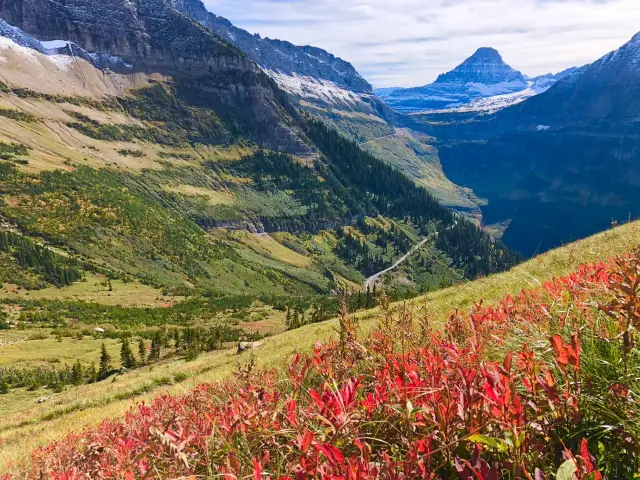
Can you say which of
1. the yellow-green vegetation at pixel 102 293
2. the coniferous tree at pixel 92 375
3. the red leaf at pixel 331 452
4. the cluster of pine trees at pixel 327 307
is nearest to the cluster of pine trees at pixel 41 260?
the yellow-green vegetation at pixel 102 293

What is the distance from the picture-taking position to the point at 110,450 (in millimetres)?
4215

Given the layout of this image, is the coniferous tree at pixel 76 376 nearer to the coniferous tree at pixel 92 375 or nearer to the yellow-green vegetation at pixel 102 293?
the coniferous tree at pixel 92 375

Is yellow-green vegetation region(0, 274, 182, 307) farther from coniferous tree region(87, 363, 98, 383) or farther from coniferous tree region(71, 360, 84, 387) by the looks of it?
coniferous tree region(71, 360, 84, 387)

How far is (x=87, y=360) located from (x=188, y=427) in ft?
263

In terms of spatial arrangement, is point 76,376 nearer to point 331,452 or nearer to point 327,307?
point 331,452

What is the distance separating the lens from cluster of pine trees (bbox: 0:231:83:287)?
143312 millimetres

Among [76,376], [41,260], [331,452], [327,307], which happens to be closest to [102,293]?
[41,260]

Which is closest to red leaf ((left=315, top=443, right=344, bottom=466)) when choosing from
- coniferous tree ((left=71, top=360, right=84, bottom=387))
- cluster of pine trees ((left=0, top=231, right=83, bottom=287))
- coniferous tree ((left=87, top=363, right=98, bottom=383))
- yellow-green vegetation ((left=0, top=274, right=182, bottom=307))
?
coniferous tree ((left=87, top=363, right=98, bottom=383))

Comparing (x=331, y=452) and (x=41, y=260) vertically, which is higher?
(x=331, y=452)

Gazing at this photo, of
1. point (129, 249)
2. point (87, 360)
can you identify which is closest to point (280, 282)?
point (129, 249)

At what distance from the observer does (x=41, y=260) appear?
148m

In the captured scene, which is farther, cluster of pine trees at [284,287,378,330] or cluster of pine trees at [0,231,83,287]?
cluster of pine trees at [0,231,83,287]

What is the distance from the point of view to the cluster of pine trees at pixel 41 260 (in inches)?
5642

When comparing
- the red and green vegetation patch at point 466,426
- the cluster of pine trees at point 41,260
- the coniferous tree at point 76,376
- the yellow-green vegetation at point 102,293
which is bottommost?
the yellow-green vegetation at point 102,293
